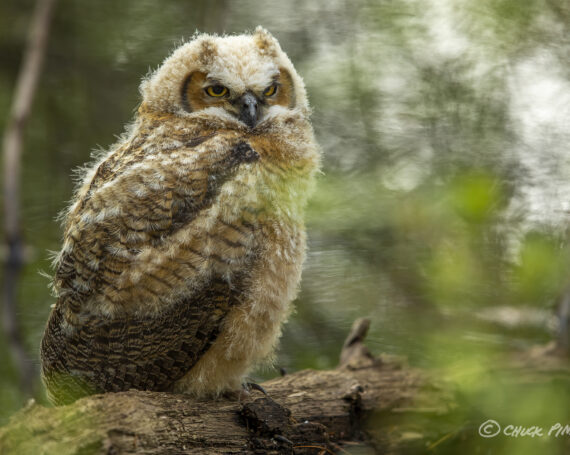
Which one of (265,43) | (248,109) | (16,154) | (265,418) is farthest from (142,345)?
(16,154)

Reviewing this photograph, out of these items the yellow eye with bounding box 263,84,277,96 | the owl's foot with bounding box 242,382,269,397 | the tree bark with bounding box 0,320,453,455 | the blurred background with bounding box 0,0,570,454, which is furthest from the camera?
the yellow eye with bounding box 263,84,277,96

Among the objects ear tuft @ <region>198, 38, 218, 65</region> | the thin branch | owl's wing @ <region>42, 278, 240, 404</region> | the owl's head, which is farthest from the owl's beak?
the thin branch

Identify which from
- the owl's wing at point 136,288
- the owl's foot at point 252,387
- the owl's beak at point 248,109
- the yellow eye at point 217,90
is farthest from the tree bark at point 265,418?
the yellow eye at point 217,90

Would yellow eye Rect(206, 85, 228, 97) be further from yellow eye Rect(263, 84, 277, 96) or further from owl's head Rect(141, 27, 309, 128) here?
yellow eye Rect(263, 84, 277, 96)

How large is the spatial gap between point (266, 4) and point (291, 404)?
1999 mm

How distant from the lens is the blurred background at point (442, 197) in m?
0.87

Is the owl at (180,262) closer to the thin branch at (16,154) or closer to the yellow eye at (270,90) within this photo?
the yellow eye at (270,90)

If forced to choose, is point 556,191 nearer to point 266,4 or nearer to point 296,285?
point 296,285

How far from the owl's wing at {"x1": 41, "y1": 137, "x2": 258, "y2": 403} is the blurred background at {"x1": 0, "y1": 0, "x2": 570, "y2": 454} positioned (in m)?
0.31

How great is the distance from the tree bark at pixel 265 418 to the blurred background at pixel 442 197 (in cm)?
14

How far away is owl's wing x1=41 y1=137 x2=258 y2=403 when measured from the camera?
1.49 meters

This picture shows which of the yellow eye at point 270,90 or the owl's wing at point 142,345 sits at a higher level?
the yellow eye at point 270,90

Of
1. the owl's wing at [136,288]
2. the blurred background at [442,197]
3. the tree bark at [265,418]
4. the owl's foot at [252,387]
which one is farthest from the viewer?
the owl's foot at [252,387]

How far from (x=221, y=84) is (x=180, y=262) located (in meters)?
0.59
